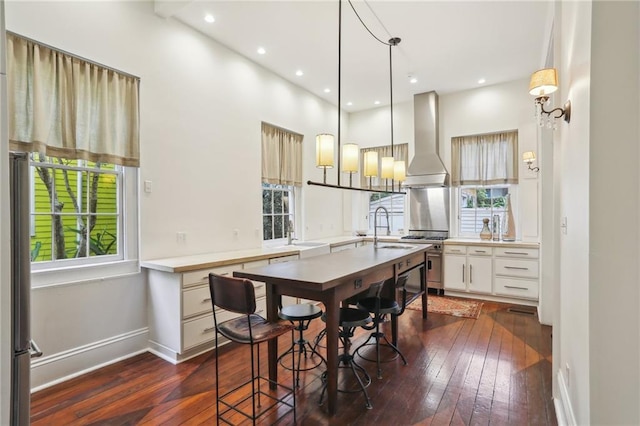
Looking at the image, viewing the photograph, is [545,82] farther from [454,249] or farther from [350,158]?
[454,249]

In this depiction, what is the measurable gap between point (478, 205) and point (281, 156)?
328 cm

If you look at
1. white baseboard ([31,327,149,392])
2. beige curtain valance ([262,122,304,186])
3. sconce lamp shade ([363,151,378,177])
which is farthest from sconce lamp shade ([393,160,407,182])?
white baseboard ([31,327,149,392])

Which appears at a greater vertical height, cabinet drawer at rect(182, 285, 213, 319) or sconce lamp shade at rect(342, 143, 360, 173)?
sconce lamp shade at rect(342, 143, 360, 173)

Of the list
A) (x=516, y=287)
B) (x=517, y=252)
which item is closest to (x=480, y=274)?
(x=516, y=287)

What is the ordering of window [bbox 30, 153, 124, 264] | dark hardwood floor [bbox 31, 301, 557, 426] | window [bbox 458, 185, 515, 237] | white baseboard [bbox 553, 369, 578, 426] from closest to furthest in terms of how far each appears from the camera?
white baseboard [bbox 553, 369, 578, 426] → dark hardwood floor [bbox 31, 301, 557, 426] → window [bbox 30, 153, 124, 264] → window [bbox 458, 185, 515, 237]

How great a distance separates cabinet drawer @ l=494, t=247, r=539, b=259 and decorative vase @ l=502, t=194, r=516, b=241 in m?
0.35

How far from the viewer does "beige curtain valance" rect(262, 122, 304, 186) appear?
15.2 ft

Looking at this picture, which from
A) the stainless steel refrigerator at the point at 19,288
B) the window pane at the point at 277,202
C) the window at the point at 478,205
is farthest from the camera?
the window at the point at 478,205

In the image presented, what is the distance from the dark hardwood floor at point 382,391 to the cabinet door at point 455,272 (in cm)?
163

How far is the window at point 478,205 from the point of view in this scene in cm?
528

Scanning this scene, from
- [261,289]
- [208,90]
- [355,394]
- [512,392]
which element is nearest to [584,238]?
[512,392]

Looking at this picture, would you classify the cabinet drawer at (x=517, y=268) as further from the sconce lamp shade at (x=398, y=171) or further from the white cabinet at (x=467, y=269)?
the sconce lamp shade at (x=398, y=171)

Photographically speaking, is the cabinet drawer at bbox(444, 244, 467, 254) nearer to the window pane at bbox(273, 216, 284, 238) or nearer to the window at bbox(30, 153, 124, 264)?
the window pane at bbox(273, 216, 284, 238)

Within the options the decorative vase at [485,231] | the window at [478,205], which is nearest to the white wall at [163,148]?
the window at [478,205]
